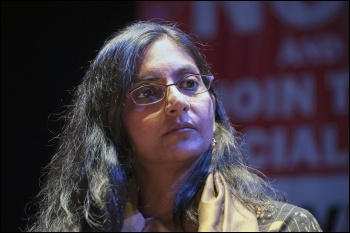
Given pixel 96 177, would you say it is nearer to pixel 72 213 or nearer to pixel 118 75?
pixel 72 213

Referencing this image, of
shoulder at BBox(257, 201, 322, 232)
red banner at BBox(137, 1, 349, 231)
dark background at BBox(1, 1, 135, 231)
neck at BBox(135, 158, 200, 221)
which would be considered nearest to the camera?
shoulder at BBox(257, 201, 322, 232)

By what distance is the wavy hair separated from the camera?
5.22 ft

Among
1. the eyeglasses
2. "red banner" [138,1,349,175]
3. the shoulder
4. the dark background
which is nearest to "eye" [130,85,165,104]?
the eyeglasses

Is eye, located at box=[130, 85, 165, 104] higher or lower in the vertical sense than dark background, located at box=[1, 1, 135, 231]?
higher

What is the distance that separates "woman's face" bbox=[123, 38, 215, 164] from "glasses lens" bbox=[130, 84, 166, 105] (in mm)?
14

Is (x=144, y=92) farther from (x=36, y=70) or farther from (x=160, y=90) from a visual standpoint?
(x=36, y=70)

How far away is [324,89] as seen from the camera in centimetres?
279

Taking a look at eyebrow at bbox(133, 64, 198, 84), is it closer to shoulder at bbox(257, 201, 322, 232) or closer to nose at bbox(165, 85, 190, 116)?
nose at bbox(165, 85, 190, 116)

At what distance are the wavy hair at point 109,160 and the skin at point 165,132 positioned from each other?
3 centimetres

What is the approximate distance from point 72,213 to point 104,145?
206 millimetres

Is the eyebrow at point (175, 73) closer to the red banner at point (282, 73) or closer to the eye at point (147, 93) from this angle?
the eye at point (147, 93)

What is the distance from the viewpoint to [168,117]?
1622 millimetres

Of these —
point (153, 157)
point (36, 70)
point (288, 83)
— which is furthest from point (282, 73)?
point (153, 157)

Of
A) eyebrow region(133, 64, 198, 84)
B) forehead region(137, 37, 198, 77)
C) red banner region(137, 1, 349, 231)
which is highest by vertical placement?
forehead region(137, 37, 198, 77)
